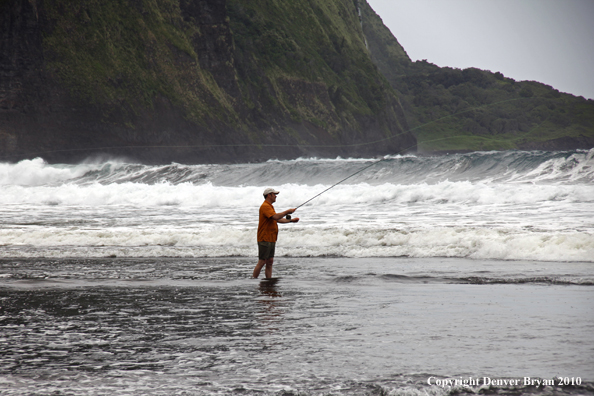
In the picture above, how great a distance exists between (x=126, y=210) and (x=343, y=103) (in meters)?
82.6

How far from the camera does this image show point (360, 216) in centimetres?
1702

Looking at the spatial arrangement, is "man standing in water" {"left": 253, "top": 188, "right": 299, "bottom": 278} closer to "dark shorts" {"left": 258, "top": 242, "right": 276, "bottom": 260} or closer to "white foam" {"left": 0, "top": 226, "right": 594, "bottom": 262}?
"dark shorts" {"left": 258, "top": 242, "right": 276, "bottom": 260}

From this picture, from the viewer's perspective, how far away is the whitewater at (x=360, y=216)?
1132 cm

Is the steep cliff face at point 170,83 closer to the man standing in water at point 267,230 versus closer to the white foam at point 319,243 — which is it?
the white foam at point 319,243

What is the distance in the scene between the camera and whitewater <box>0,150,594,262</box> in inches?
446

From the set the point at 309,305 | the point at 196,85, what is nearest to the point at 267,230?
the point at 309,305

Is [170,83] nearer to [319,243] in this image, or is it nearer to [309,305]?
[319,243]

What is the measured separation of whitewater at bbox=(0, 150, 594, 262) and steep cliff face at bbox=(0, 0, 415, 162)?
109ft

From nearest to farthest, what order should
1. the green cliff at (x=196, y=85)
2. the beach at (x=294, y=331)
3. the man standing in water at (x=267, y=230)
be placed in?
1. the beach at (x=294, y=331)
2. the man standing in water at (x=267, y=230)
3. the green cliff at (x=196, y=85)

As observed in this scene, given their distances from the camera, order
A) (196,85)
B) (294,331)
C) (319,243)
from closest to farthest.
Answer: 1. (294,331)
2. (319,243)
3. (196,85)

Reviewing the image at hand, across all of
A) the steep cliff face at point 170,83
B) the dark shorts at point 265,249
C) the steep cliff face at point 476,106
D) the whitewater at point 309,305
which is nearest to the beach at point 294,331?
the whitewater at point 309,305

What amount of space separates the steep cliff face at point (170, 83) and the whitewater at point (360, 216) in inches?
1307

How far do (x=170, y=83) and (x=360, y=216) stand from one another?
57554mm

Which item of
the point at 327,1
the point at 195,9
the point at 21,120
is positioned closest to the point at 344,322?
the point at 21,120
